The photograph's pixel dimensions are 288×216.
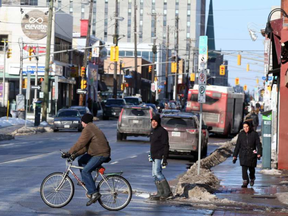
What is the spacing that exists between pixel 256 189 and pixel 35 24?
60.5 m

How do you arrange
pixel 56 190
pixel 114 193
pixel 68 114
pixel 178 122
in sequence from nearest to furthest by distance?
pixel 114 193
pixel 56 190
pixel 178 122
pixel 68 114

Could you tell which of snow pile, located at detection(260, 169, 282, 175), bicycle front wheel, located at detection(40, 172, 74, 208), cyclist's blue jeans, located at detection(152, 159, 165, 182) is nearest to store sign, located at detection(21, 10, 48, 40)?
snow pile, located at detection(260, 169, 282, 175)

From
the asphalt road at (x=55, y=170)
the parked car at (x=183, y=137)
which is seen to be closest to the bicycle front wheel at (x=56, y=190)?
the asphalt road at (x=55, y=170)

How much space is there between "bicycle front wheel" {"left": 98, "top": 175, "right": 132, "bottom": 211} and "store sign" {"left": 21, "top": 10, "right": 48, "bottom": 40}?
63109 mm

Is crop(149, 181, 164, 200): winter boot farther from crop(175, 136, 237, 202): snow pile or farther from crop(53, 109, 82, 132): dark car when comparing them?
crop(53, 109, 82, 132): dark car

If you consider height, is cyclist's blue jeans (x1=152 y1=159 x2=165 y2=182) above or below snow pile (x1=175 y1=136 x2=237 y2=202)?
above

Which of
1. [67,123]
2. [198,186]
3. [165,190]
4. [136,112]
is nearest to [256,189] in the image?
[198,186]

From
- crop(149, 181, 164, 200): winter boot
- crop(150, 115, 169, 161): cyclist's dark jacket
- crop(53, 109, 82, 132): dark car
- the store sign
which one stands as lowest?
crop(53, 109, 82, 132): dark car

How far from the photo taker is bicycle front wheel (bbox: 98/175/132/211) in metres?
12.4

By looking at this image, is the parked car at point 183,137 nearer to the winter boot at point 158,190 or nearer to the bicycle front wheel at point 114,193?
the winter boot at point 158,190

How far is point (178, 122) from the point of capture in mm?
26703

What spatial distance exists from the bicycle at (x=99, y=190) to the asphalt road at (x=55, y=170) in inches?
5.7

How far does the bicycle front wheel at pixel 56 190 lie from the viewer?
1252 centimetres

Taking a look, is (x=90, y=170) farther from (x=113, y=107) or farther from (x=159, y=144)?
(x=113, y=107)
